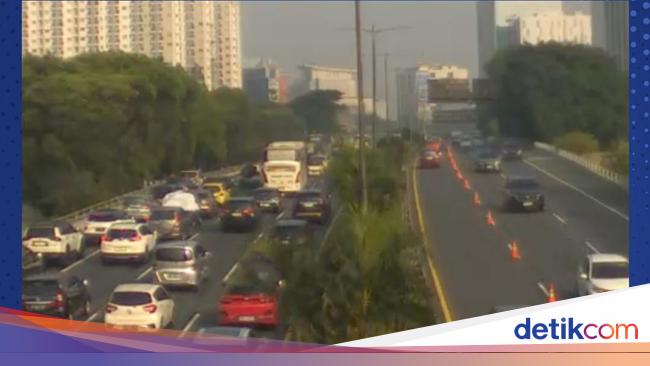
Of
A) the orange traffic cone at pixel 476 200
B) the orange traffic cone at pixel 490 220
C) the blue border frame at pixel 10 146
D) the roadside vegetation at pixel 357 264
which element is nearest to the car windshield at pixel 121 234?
the roadside vegetation at pixel 357 264

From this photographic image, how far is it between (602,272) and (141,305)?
2247 mm

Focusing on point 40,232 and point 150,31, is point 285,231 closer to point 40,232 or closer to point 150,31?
point 150,31

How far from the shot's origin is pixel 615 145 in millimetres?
3924

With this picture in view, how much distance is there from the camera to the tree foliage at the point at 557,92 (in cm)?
398

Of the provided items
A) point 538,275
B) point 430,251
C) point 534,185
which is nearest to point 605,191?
point 534,185

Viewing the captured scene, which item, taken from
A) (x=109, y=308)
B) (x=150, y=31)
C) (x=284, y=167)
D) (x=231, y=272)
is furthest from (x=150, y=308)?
(x=150, y=31)

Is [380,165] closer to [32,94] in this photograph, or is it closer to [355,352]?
[32,94]

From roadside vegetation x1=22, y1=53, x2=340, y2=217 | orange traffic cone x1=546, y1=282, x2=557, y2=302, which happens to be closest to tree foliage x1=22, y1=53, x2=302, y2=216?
roadside vegetation x1=22, y1=53, x2=340, y2=217

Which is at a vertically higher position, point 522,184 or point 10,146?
point 10,146

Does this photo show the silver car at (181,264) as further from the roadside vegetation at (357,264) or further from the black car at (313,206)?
the black car at (313,206)

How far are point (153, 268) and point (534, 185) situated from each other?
82.8 inches

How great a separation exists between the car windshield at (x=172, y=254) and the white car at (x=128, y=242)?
0.18 feet

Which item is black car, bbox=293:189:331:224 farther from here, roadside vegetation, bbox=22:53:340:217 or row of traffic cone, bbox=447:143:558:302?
row of traffic cone, bbox=447:143:558:302

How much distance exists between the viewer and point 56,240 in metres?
4.43
